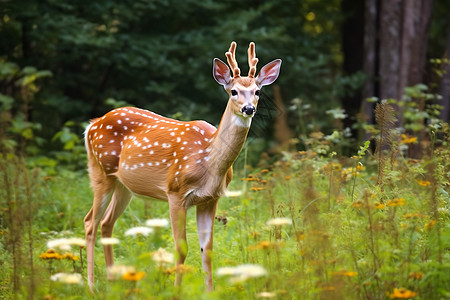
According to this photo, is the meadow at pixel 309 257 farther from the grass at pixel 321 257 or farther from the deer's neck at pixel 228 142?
the deer's neck at pixel 228 142

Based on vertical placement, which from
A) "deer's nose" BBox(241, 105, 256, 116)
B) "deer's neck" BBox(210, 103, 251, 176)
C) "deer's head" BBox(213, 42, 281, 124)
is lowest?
"deer's neck" BBox(210, 103, 251, 176)

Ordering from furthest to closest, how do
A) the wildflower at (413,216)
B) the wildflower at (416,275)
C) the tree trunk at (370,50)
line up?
1. the tree trunk at (370,50)
2. the wildflower at (413,216)
3. the wildflower at (416,275)

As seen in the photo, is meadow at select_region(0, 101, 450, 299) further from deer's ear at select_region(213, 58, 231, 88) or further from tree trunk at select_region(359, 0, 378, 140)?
tree trunk at select_region(359, 0, 378, 140)

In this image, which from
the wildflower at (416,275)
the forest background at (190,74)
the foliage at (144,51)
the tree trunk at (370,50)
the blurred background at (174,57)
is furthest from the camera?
the tree trunk at (370,50)

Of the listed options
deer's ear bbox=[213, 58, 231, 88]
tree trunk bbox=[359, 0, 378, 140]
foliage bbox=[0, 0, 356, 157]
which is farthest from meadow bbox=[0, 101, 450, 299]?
tree trunk bbox=[359, 0, 378, 140]

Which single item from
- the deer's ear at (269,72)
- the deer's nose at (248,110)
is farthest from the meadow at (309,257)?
the deer's ear at (269,72)

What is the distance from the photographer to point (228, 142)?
4.08 metres

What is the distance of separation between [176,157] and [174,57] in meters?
6.07

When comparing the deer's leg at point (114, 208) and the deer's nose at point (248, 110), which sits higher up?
the deer's nose at point (248, 110)

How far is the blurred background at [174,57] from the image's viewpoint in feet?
30.8

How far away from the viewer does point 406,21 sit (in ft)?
31.2

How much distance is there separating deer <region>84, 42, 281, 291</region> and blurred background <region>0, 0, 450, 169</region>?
3.83 meters

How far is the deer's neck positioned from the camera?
403 centimetres

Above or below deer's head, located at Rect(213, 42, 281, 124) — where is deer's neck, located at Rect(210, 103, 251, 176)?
below
